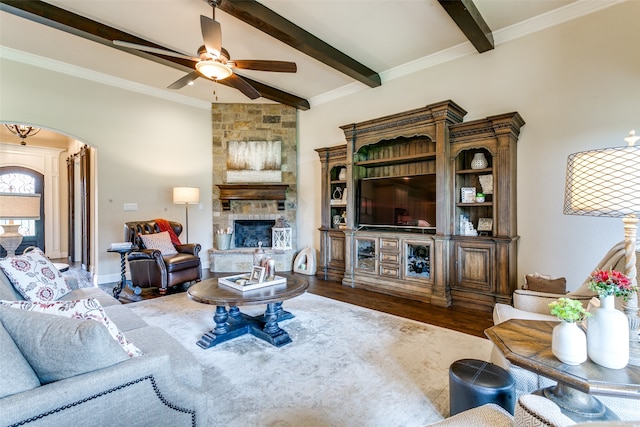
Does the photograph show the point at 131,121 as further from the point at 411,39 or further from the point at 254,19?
the point at 411,39

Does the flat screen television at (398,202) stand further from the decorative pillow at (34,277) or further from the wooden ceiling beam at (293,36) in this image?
the decorative pillow at (34,277)

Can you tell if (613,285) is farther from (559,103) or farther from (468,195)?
(559,103)

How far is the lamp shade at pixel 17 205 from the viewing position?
2953 mm

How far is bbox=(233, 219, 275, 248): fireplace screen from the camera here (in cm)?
620

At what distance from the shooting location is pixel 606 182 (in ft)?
4.63

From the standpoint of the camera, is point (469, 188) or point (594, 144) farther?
point (469, 188)

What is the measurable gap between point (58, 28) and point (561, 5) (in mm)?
5681

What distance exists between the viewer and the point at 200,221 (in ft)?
19.9

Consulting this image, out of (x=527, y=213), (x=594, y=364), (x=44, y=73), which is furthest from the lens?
(x=44, y=73)

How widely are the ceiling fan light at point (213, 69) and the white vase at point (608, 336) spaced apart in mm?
3455

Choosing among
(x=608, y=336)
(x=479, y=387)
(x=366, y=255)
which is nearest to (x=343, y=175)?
(x=366, y=255)

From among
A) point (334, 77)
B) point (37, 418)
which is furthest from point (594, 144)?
point (37, 418)

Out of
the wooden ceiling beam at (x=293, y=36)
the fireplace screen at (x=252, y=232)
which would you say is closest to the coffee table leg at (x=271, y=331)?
the wooden ceiling beam at (x=293, y=36)

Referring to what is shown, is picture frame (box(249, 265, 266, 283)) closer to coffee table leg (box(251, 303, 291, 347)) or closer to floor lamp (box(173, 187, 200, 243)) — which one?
coffee table leg (box(251, 303, 291, 347))
